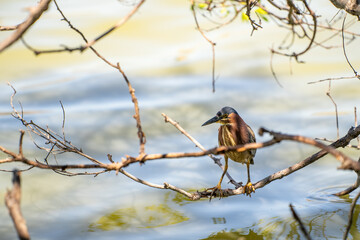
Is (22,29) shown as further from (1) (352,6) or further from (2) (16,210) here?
(1) (352,6)

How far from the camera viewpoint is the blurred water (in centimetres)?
402

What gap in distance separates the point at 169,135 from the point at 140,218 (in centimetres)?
173

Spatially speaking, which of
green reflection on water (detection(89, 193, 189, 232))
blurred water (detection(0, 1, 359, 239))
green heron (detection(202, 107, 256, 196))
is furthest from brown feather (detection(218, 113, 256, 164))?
green reflection on water (detection(89, 193, 189, 232))

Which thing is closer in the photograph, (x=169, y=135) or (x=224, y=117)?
(x=224, y=117)

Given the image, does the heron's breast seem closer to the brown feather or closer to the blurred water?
the brown feather

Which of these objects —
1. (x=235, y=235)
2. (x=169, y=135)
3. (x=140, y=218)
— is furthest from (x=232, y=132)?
(x=169, y=135)

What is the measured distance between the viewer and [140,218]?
13.7ft

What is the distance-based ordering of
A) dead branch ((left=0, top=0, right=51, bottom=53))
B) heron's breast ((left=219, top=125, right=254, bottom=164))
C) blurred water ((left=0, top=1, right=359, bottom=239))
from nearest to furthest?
dead branch ((left=0, top=0, right=51, bottom=53)) → heron's breast ((left=219, top=125, right=254, bottom=164)) → blurred water ((left=0, top=1, right=359, bottom=239))

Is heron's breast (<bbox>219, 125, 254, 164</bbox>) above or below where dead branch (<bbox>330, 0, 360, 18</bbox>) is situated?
below

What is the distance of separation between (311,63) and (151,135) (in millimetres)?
2582

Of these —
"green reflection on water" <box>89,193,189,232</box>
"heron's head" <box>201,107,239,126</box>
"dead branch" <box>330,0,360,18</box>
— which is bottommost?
"green reflection on water" <box>89,193,189,232</box>

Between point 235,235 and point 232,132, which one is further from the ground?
point 232,132

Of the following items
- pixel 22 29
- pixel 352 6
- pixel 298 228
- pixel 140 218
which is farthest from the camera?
pixel 140 218

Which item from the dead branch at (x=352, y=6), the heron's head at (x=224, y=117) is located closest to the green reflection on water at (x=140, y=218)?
the heron's head at (x=224, y=117)
